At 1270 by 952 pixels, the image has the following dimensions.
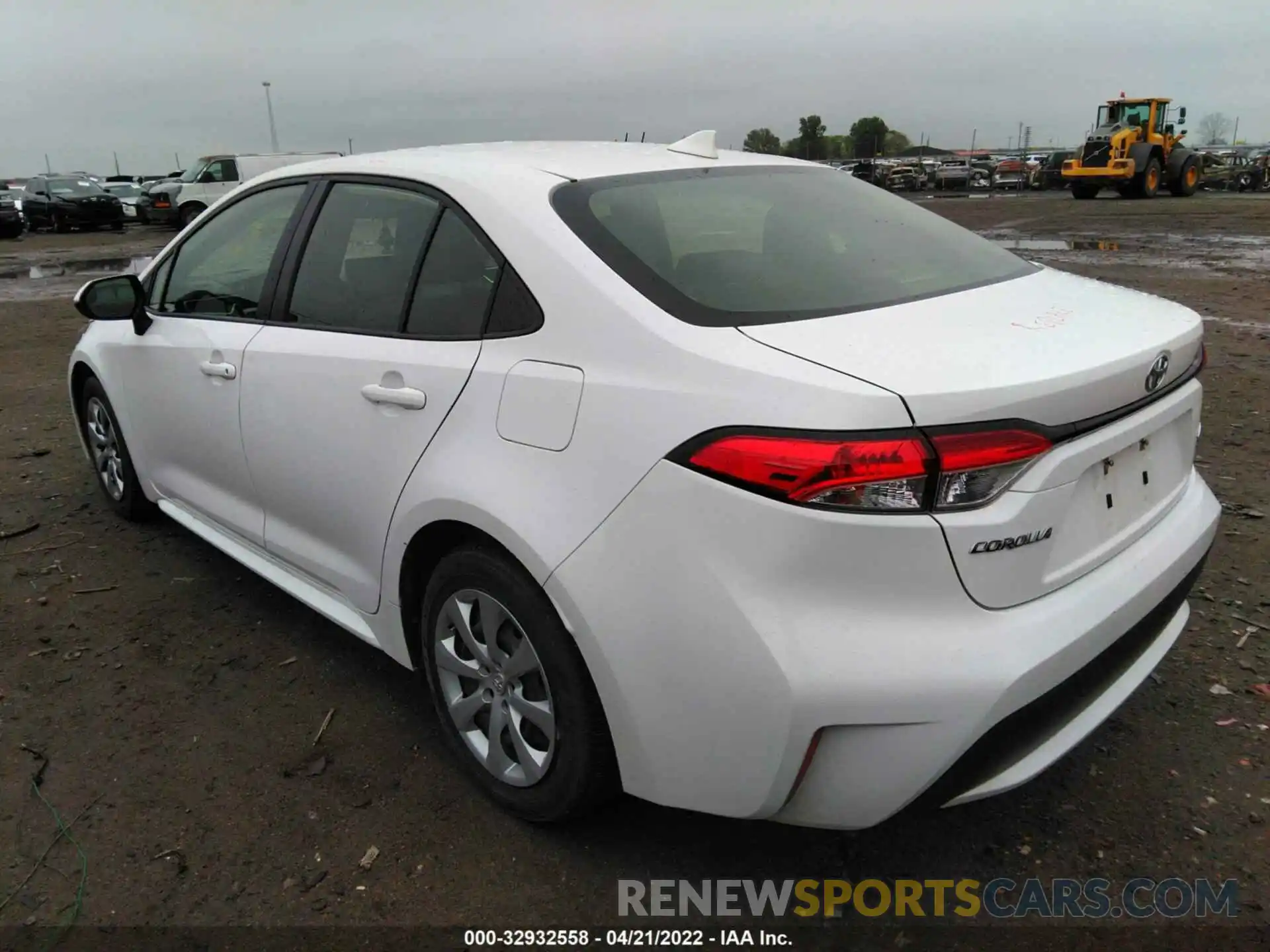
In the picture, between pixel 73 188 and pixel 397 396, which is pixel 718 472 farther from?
pixel 73 188

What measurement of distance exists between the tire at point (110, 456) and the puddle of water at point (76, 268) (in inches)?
496

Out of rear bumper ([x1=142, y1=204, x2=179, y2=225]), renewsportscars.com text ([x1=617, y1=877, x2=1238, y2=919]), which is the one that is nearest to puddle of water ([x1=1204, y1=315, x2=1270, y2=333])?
renewsportscars.com text ([x1=617, y1=877, x2=1238, y2=919])

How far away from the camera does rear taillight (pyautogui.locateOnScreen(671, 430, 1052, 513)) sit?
5.62 feet

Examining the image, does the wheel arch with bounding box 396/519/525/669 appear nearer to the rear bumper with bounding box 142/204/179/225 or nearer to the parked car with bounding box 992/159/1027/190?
the rear bumper with bounding box 142/204/179/225

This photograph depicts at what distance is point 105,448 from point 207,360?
1602 mm

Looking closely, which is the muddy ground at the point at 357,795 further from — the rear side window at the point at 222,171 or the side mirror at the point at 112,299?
the rear side window at the point at 222,171

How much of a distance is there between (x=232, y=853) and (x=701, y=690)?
1.34 m

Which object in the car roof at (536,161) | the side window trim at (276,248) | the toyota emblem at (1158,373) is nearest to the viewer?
the toyota emblem at (1158,373)

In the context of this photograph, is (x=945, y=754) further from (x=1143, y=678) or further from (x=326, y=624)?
(x=326, y=624)

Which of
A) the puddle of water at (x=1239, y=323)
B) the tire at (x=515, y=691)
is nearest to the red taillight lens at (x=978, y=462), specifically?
the tire at (x=515, y=691)

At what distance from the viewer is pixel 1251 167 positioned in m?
34.3

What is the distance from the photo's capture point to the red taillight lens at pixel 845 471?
171cm

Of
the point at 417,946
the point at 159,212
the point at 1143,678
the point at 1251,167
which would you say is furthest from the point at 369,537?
the point at 1251,167

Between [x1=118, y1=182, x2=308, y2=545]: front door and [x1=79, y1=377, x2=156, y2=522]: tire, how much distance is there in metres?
0.34
